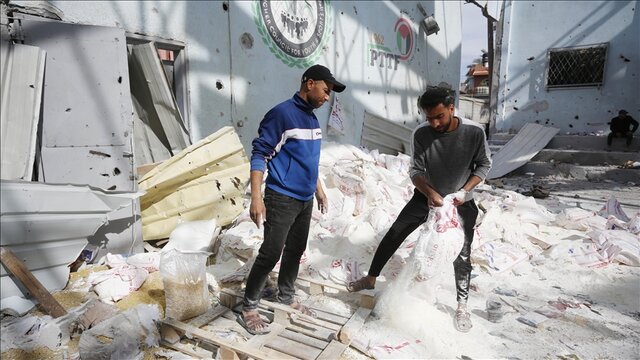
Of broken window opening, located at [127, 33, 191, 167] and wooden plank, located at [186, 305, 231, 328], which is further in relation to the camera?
broken window opening, located at [127, 33, 191, 167]

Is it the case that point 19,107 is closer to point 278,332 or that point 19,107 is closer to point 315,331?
point 278,332

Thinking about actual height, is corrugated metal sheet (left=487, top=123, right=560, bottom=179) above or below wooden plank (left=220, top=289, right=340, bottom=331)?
above

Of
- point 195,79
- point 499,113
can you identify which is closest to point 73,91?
point 195,79

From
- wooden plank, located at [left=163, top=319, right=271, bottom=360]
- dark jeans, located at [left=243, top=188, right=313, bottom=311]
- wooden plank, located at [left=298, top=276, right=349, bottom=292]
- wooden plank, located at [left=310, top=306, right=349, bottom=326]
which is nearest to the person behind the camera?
wooden plank, located at [left=163, top=319, right=271, bottom=360]

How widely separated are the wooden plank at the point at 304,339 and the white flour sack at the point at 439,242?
82 cm

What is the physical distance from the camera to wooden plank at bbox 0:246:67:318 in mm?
2543

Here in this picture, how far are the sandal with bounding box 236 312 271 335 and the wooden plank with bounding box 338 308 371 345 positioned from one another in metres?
0.51

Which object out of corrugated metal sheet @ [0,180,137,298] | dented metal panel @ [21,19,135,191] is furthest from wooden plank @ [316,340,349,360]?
dented metal panel @ [21,19,135,191]

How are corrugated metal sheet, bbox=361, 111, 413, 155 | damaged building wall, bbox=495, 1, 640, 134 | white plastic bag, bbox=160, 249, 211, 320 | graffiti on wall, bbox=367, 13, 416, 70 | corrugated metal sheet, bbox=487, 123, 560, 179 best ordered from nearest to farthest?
white plastic bag, bbox=160, 249, 211, 320 < corrugated metal sheet, bbox=361, 111, 413, 155 < graffiti on wall, bbox=367, 13, 416, 70 < corrugated metal sheet, bbox=487, 123, 560, 179 < damaged building wall, bbox=495, 1, 640, 134

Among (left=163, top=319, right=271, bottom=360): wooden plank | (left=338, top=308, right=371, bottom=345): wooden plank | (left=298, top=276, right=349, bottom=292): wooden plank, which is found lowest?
(left=338, top=308, right=371, bottom=345): wooden plank

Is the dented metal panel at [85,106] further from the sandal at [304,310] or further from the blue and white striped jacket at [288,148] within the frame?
the sandal at [304,310]

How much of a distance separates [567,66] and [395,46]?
5780 mm

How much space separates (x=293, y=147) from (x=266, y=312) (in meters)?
1.31

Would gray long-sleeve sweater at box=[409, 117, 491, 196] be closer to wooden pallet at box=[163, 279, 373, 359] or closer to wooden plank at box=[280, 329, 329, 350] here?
wooden pallet at box=[163, 279, 373, 359]
